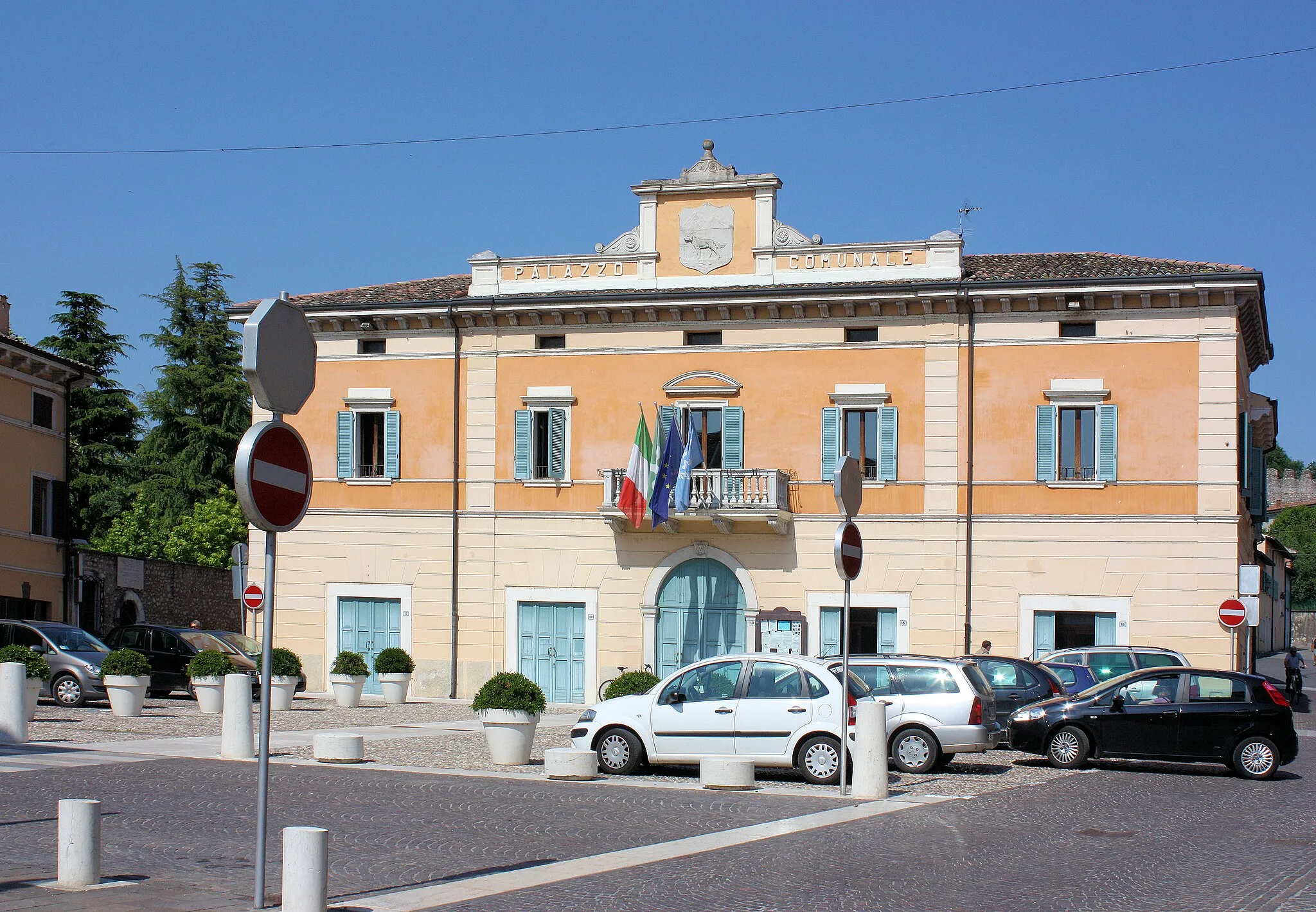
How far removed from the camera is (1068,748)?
19281 millimetres

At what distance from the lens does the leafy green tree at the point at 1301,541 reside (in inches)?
4122

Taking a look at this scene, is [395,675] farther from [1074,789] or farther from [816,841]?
[816,841]

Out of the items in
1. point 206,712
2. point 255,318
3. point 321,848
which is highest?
point 255,318

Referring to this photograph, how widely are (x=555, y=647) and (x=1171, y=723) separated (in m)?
16.3

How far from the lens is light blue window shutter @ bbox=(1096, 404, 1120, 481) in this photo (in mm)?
29703

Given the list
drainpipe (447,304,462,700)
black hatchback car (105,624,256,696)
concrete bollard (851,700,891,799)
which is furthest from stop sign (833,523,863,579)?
drainpipe (447,304,462,700)

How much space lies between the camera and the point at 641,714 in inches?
667

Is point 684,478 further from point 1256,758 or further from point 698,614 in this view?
point 1256,758

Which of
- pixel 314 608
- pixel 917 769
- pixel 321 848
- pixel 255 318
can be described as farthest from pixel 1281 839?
pixel 314 608

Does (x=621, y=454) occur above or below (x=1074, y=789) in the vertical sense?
above

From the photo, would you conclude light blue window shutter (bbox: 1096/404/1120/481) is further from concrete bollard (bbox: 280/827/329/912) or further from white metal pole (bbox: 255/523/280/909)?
concrete bollard (bbox: 280/827/329/912)

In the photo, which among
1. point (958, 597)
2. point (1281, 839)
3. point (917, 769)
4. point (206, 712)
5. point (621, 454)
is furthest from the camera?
point (621, 454)

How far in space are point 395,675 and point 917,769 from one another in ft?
51.9

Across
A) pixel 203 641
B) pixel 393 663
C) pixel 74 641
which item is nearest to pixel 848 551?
pixel 393 663
